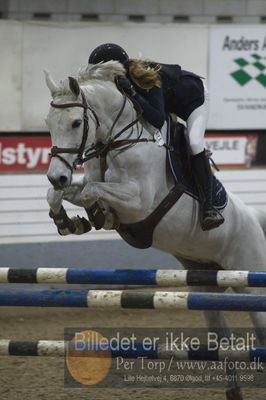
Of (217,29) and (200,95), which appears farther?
(217,29)

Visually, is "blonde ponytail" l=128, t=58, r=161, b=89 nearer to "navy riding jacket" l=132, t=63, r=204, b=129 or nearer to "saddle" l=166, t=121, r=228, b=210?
"navy riding jacket" l=132, t=63, r=204, b=129

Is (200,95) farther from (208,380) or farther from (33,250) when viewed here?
(33,250)

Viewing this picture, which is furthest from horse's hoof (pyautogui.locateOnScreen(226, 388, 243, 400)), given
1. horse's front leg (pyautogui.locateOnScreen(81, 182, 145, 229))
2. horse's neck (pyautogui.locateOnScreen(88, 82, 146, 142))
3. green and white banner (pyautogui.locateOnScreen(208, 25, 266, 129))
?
green and white banner (pyautogui.locateOnScreen(208, 25, 266, 129))

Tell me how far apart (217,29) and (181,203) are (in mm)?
3544

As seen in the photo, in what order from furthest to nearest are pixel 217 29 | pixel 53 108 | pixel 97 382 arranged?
pixel 217 29 → pixel 97 382 → pixel 53 108

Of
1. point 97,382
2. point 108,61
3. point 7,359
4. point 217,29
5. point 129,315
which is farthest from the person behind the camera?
point 217,29

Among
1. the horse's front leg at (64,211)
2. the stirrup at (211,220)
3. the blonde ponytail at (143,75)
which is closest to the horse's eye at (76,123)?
the horse's front leg at (64,211)

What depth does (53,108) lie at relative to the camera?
4.11 m

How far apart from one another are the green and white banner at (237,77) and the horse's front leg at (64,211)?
11.5ft

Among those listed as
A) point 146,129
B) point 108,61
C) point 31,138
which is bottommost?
point 31,138

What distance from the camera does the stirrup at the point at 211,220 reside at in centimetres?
450

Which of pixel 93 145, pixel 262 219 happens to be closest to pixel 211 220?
pixel 262 219

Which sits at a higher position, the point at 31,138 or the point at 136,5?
the point at 136,5

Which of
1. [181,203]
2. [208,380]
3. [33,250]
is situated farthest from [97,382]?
[33,250]
